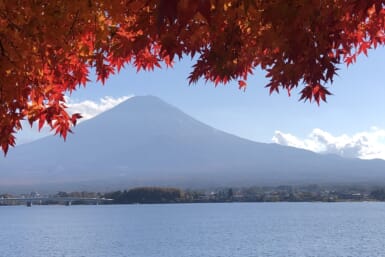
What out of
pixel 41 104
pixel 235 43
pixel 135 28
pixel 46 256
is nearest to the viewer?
pixel 135 28

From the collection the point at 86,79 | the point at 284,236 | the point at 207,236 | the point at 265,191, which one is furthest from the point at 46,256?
the point at 265,191

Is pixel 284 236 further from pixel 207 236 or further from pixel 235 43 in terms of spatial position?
pixel 235 43

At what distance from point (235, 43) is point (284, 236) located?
2663 inches

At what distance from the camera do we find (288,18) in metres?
3.39

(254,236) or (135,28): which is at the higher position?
(135,28)

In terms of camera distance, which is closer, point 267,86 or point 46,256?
point 267,86

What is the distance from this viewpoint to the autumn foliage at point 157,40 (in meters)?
3.66

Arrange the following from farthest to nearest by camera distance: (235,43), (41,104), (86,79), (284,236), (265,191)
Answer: (265,191), (284,236), (86,79), (41,104), (235,43)

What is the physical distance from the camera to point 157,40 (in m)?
4.49

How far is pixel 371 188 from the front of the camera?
7008 inches

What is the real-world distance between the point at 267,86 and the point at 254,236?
2679 inches

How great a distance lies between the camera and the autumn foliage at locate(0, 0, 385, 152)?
144 inches

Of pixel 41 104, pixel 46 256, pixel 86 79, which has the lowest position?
pixel 46 256

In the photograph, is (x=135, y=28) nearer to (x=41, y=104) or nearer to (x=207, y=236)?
(x=41, y=104)
